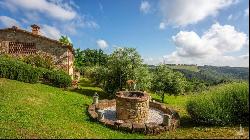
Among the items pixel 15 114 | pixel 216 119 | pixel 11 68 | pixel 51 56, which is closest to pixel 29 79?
pixel 11 68

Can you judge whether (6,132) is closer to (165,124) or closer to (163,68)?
(165,124)

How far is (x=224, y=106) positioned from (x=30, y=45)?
24431 mm

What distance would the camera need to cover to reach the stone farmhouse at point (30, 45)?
33.2m

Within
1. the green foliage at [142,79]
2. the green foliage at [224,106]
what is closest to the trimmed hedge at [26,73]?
the green foliage at [142,79]

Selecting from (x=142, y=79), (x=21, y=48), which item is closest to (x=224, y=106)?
(x=142, y=79)

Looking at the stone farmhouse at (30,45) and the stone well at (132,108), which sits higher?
the stone farmhouse at (30,45)

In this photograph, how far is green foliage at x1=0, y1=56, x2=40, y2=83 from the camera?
85.1 ft

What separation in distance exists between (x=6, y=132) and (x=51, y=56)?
20.7 metres

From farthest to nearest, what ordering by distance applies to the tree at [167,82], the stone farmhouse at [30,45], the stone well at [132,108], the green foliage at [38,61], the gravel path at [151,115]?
the stone farmhouse at [30,45], the tree at [167,82], the green foliage at [38,61], the gravel path at [151,115], the stone well at [132,108]

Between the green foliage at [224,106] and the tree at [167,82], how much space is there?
14.7 metres

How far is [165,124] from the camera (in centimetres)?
1568

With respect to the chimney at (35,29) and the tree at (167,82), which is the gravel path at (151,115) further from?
the chimney at (35,29)

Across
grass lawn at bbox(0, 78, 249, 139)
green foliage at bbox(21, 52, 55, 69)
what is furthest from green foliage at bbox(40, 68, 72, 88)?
grass lawn at bbox(0, 78, 249, 139)

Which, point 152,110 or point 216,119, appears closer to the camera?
point 216,119
